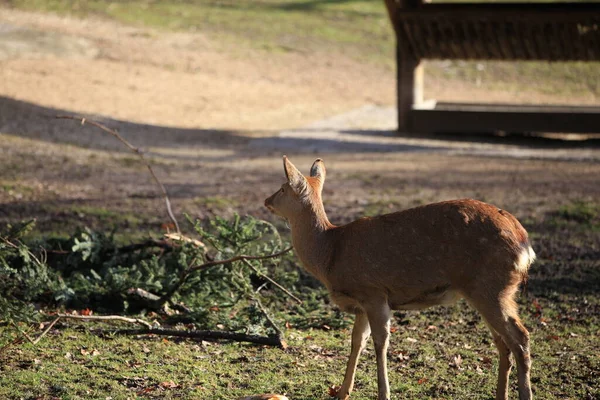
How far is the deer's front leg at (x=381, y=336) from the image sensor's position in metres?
4.79

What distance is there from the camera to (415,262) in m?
4.84

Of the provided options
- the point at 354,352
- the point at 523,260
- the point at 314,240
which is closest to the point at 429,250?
the point at 523,260

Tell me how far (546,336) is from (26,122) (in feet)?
32.9

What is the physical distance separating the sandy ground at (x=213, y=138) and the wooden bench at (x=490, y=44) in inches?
16.5

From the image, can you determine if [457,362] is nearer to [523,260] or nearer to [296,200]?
[523,260]

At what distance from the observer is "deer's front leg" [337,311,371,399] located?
511cm

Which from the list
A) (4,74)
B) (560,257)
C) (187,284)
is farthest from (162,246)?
(4,74)

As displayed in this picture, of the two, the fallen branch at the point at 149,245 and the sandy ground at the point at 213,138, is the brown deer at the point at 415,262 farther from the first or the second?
the sandy ground at the point at 213,138

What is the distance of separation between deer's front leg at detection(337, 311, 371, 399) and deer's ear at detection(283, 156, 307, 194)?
0.82 meters

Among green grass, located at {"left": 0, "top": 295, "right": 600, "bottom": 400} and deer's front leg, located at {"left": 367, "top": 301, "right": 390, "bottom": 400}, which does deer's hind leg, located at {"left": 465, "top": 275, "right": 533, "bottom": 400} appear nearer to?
deer's front leg, located at {"left": 367, "top": 301, "right": 390, "bottom": 400}

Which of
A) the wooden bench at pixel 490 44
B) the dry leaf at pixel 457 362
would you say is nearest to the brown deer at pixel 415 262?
the dry leaf at pixel 457 362

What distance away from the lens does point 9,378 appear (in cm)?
515

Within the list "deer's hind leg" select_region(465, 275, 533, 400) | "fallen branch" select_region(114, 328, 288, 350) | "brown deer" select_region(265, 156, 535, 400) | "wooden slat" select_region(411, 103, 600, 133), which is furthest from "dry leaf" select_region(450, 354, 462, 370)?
"wooden slat" select_region(411, 103, 600, 133)

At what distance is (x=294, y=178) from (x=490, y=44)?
10.8 m
